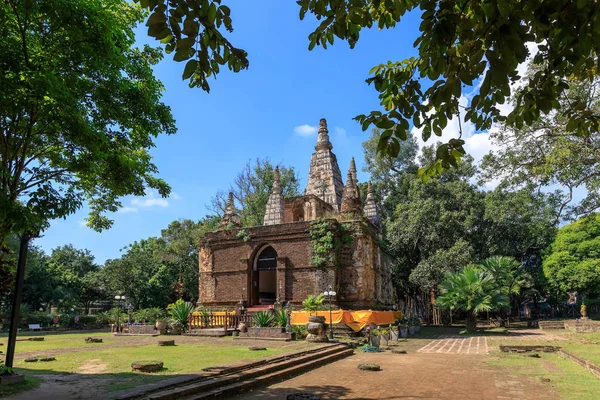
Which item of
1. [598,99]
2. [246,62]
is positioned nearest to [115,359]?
[246,62]

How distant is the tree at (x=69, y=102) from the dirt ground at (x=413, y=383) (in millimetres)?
4797

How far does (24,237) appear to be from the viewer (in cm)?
746

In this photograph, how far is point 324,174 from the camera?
25844mm

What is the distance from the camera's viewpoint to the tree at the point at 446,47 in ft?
8.77

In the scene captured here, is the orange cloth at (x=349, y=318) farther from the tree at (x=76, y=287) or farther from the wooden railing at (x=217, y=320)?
the tree at (x=76, y=287)

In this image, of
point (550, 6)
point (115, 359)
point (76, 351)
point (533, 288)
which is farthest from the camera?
point (533, 288)

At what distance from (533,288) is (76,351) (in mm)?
32395

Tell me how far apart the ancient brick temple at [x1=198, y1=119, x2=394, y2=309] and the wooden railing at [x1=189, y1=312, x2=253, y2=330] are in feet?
12.5

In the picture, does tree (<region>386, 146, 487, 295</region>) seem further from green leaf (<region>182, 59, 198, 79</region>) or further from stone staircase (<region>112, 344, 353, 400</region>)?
green leaf (<region>182, 59, 198, 79</region>)

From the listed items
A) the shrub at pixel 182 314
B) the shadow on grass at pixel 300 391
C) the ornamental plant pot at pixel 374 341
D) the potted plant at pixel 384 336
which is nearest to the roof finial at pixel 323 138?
the potted plant at pixel 384 336

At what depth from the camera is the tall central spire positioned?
25688mm

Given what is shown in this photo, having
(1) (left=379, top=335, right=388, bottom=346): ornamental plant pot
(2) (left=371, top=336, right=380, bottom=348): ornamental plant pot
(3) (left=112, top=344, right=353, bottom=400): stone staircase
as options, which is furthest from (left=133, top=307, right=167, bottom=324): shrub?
(3) (left=112, top=344, right=353, bottom=400): stone staircase

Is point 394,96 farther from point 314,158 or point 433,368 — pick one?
point 314,158

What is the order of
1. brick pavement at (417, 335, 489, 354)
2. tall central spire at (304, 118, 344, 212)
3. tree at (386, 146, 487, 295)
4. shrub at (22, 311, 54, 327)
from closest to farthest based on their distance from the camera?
brick pavement at (417, 335, 489, 354) → tall central spire at (304, 118, 344, 212) → shrub at (22, 311, 54, 327) → tree at (386, 146, 487, 295)
